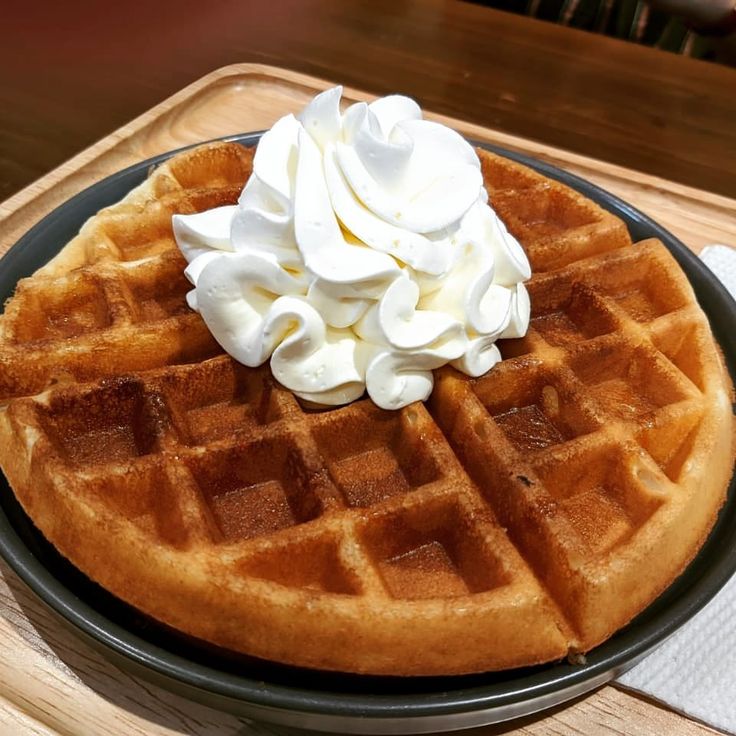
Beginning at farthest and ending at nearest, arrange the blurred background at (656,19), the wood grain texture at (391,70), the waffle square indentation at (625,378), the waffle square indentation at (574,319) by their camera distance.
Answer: the blurred background at (656,19), the wood grain texture at (391,70), the waffle square indentation at (574,319), the waffle square indentation at (625,378)

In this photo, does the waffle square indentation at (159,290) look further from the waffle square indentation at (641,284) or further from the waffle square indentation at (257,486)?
the waffle square indentation at (641,284)

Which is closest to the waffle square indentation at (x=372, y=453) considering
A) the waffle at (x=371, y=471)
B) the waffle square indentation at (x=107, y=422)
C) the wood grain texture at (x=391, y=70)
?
the waffle at (x=371, y=471)

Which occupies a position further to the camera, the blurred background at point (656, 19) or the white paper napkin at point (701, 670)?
the blurred background at point (656, 19)

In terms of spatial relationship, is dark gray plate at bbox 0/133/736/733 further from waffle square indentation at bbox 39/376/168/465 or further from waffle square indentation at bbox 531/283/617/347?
waffle square indentation at bbox 531/283/617/347

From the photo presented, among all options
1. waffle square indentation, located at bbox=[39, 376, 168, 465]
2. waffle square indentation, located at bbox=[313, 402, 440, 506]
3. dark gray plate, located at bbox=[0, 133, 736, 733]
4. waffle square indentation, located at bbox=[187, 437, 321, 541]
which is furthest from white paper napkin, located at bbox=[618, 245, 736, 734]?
waffle square indentation, located at bbox=[39, 376, 168, 465]

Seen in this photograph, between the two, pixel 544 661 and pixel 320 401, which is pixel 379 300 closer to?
pixel 320 401

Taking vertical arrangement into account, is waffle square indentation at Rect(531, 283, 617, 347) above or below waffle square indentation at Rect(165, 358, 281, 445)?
above
